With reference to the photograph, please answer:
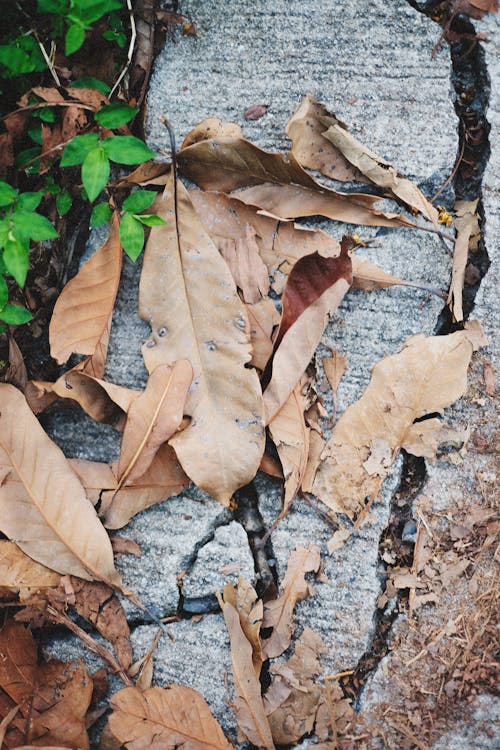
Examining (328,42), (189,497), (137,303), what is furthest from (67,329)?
(328,42)

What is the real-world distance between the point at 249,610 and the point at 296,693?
8.8 inches

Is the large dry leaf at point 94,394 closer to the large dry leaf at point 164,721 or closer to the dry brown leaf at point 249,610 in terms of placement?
the dry brown leaf at point 249,610

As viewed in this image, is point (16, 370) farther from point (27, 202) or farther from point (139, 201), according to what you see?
point (139, 201)

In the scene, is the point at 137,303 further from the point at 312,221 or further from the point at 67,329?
the point at 312,221

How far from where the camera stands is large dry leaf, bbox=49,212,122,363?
1.69 metres

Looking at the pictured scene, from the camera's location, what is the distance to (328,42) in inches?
71.6

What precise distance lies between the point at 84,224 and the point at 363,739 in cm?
150

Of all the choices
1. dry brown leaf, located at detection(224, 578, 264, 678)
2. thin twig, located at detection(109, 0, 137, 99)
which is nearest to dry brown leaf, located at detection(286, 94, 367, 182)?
thin twig, located at detection(109, 0, 137, 99)

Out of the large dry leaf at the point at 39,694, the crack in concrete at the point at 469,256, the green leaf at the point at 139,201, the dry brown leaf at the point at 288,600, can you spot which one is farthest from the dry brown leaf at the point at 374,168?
the large dry leaf at the point at 39,694

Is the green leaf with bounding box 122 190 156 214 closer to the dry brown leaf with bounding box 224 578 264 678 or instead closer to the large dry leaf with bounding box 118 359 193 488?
the large dry leaf with bounding box 118 359 193 488

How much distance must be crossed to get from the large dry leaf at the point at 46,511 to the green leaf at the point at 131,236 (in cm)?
50

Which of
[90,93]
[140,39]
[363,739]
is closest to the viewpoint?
[363,739]

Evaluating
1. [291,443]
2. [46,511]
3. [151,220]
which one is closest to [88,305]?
[151,220]

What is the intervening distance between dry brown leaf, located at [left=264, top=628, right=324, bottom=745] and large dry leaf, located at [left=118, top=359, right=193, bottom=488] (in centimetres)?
58
